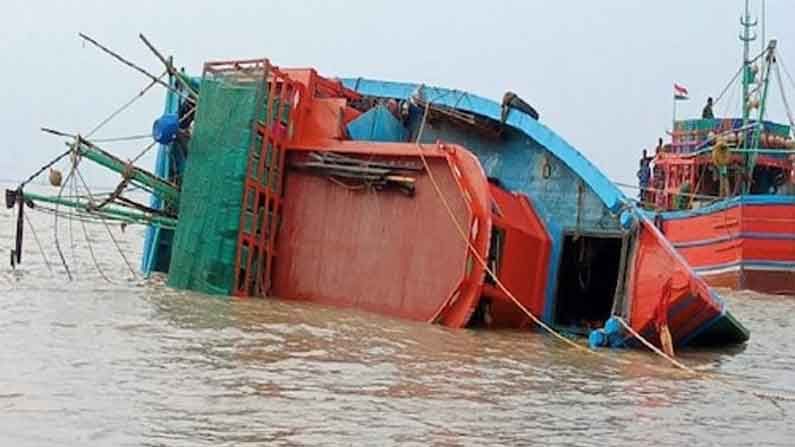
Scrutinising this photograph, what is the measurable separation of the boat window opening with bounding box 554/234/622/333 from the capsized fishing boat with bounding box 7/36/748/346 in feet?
0.09

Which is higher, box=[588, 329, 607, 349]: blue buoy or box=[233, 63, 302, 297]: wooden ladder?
box=[233, 63, 302, 297]: wooden ladder

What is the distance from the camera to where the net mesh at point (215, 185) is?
37.2 feet

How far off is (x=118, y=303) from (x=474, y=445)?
21.6 ft

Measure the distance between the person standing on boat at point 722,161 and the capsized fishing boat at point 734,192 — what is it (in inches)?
1.0

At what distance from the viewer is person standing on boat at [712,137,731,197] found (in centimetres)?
2338

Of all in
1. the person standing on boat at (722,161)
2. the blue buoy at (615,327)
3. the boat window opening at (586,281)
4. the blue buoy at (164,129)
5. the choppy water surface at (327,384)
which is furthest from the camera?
the person standing on boat at (722,161)

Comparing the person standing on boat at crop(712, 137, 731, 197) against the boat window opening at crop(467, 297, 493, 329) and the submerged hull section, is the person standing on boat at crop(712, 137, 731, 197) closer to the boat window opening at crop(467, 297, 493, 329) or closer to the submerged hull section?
the submerged hull section

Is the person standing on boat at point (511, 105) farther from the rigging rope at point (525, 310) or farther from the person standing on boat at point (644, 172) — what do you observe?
the person standing on boat at point (644, 172)

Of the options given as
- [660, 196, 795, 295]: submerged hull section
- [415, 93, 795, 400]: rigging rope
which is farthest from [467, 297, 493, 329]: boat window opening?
[660, 196, 795, 295]: submerged hull section

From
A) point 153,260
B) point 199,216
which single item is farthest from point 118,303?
point 153,260

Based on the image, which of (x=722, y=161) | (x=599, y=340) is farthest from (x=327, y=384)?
(x=722, y=161)

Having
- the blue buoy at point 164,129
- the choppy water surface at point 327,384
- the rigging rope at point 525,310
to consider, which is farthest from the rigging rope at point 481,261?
the blue buoy at point 164,129

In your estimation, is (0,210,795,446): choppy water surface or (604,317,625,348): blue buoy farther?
(604,317,625,348): blue buoy

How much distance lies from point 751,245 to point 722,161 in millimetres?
2851
